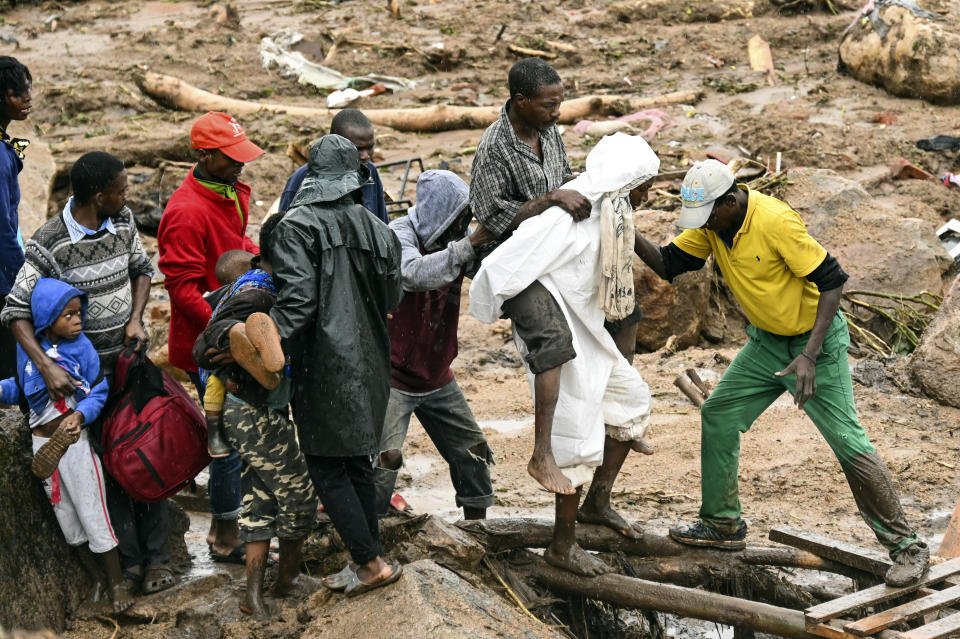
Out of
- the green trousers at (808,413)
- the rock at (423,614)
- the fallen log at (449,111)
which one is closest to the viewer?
the rock at (423,614)

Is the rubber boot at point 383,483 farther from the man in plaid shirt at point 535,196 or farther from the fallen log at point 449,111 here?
the fallen log at point 449,111

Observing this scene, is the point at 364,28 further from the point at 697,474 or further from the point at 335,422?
the point at 335,422

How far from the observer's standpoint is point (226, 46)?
51.9 feet

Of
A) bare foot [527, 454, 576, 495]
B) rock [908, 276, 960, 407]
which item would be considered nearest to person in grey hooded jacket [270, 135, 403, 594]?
bare foot [527, 454, 576, 495]

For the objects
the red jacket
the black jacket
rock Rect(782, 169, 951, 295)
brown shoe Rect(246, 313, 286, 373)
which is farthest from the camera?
rock Rect(782, 169, 951, 295)

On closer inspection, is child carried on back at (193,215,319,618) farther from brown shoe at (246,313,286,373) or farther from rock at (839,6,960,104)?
rock at (839,6,960,104)

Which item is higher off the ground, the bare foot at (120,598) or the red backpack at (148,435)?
the red backpack at (148,435)

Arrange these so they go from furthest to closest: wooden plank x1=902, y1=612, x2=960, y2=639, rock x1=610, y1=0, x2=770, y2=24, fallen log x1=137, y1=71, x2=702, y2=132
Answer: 1. rock x1=610, y1=0, x2=770, y2=24
2. fallen log x1=137, y1=71, x2=702, y2=132
3. wooden plank x1=902, y1=612, x2=960, y2=639

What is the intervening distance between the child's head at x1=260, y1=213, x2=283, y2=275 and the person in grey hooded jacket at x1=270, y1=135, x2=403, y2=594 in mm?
77

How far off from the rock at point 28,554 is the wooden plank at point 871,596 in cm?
294

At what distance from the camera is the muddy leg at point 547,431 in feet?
12.5

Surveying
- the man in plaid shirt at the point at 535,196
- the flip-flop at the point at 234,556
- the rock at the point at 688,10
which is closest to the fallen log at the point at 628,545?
the man in plaid shirt at the point at 535,196

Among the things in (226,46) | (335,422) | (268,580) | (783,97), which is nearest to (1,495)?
(268,580)

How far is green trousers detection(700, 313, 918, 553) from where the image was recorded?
4.08m
